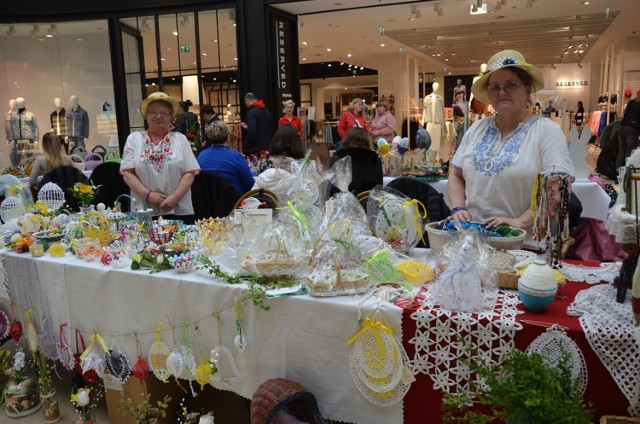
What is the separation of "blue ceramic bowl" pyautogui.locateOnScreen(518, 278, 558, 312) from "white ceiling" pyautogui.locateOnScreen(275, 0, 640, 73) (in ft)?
26.1

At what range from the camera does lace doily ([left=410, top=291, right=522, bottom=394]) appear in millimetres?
1497

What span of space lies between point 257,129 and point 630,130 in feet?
21.1

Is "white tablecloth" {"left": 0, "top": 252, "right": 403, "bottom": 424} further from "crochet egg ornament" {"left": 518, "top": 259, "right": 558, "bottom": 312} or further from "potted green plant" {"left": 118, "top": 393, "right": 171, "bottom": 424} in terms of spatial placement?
"crochet egg ornament" {"left": 518, "top": 259, "right": 558, "bottom": 312}

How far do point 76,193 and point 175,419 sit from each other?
136 cm

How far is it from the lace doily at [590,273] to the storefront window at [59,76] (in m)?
10.3

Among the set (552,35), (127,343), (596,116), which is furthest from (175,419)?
(596,116)

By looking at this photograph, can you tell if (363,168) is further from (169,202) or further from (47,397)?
(47,397)

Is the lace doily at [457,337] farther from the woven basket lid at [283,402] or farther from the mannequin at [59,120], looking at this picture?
the mannequin at [59,120]

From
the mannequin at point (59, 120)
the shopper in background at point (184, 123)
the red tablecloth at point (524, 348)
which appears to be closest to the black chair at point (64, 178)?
the shopper in background at point (184, 123)

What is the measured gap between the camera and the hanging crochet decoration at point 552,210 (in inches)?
69.8

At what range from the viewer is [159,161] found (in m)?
3.19

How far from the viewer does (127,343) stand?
2.25 metres

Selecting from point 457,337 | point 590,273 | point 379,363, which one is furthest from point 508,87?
point 379,363

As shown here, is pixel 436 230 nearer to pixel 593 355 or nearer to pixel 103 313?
pixel 593 355
